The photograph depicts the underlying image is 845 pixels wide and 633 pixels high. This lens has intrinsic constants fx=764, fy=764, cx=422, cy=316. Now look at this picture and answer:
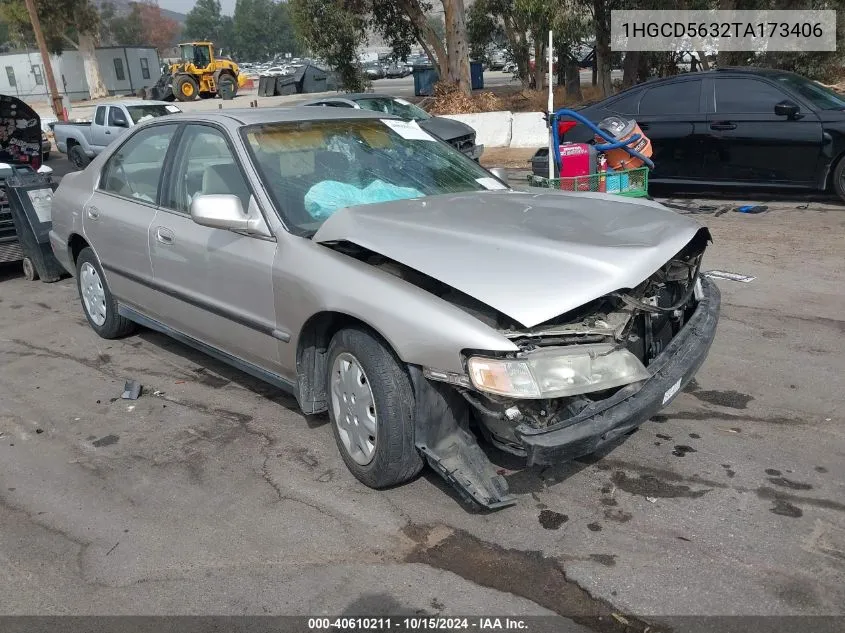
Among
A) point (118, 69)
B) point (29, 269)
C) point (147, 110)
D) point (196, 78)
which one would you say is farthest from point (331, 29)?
point (118, 69)

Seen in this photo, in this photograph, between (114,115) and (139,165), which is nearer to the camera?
(139,165)

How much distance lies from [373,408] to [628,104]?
311 inches

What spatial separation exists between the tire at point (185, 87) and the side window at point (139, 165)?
3403cm

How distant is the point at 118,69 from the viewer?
166ft

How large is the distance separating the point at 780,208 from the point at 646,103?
2128 mm

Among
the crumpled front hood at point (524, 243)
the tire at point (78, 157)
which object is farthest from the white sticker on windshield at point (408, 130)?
the tire at point (78, 157)

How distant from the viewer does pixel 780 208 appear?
897 centimetres

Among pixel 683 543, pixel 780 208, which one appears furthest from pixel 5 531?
pixel 780 208

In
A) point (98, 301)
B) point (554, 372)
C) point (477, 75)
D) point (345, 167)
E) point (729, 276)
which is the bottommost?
point (729, 276)

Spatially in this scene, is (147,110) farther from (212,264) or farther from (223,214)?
(223,214)

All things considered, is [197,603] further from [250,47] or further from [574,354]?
[250,47]

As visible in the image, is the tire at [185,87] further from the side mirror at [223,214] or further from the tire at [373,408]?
the tire at [373,408]

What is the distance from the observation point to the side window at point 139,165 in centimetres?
475

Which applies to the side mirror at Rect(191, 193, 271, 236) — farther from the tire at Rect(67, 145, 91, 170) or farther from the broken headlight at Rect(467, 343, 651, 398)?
the tire at Rect(67, 145, 91, 170)
